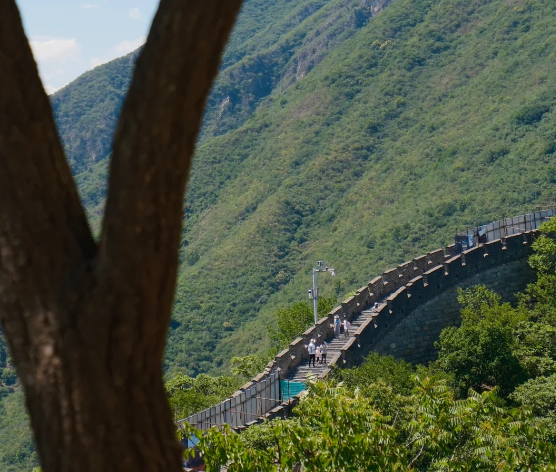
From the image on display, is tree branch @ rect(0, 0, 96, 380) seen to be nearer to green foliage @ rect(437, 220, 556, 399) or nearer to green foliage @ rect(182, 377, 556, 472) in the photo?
green foliage @ rect(182, 377, 556, 472)

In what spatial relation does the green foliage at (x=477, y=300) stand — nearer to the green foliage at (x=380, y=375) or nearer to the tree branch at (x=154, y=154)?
the green foliage at (x=380, y=375)

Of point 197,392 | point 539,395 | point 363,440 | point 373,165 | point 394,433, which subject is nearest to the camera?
point 363,440

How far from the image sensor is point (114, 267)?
259 centimetres

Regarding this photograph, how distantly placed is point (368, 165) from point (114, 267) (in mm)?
53407

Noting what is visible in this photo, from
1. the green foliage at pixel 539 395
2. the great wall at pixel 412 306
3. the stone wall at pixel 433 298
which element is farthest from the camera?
the stone wall at pixel 433 298

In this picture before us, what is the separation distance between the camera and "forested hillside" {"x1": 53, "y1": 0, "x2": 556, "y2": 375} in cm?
4353

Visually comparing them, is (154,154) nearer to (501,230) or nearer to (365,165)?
(501,230)

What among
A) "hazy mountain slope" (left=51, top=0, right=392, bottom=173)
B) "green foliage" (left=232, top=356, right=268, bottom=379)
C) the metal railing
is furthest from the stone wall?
"hazy mountain slope" (left=51, top=0, right=392, bottom=173)

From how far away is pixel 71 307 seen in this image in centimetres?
263

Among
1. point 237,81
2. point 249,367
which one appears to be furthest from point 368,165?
point 237,81

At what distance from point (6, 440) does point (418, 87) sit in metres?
37.0

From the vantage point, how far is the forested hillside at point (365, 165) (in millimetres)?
43469

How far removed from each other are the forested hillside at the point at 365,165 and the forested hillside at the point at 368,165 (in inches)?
4.4

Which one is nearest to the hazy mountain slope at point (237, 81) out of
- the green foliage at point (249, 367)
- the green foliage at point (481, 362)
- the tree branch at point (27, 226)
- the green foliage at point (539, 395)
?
the green foliage at point (249, 367)
